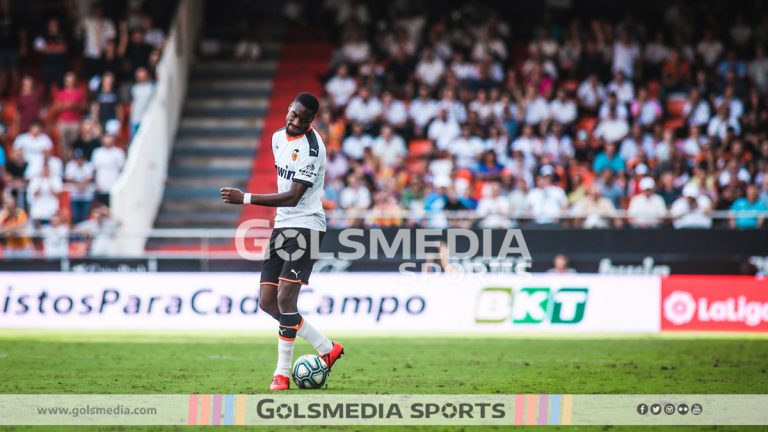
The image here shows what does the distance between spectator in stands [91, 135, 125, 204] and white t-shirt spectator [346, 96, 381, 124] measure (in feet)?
15.8

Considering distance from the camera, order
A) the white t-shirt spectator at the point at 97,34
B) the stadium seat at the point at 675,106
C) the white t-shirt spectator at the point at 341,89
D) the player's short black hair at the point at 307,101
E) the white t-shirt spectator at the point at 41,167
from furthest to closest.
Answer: the white t-shirt spectator at the point at 97,34, the white t-shirt spectator at the point at 341,89, the stadium seat at the point at 675,106, the white t-shirt spectator at the point at 41,167, the player's short black hair at the point at 307,101

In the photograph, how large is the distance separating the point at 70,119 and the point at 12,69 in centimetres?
293

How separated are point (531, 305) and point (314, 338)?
7.24 meters

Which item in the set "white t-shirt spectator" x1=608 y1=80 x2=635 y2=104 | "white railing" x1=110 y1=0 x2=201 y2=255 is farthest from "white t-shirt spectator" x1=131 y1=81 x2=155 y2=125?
"white t-shirt spectator" x1=608 y1=80 x2=635 y2=104

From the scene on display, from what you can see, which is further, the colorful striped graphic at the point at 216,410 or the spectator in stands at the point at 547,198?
the spectator in stands at the point at 547,198

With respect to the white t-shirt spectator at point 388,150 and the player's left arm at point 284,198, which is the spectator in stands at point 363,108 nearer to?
the white t-shirt spectator at point 388,150

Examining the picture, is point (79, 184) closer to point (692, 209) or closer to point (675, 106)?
point (692, 209)

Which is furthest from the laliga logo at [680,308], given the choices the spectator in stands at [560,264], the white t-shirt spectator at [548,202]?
the white t-shirt spectator at [548,202]

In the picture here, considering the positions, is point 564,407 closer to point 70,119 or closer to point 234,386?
point 234,386

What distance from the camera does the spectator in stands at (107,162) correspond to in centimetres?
2191

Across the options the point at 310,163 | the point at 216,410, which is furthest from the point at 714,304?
the point at 216,410

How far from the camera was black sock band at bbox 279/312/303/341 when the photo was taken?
10.4 m

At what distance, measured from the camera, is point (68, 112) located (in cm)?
2320

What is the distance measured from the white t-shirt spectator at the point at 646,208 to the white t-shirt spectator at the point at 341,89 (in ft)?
22.3
